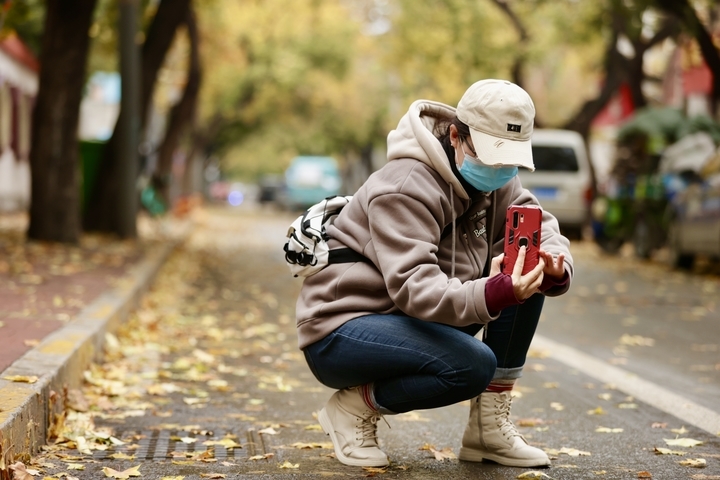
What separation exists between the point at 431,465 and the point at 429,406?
38 centimetres

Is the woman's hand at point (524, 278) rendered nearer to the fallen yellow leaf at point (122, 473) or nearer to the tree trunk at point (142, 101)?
the fallen yellow leaf at point (122, 473)

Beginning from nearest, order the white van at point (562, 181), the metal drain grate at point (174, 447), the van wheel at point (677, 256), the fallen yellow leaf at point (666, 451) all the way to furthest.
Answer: the metal drain grate at point (174, 447), the fallen yellow leaf at point (666, 451), the van wheel at point (677, 256), the white van at point (562, 181)

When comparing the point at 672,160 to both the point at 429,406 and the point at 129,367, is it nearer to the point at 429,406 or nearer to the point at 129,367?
the point at 129,367

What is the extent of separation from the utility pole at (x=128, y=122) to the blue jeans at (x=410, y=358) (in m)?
13.6

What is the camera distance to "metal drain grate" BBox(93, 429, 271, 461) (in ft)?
15.0

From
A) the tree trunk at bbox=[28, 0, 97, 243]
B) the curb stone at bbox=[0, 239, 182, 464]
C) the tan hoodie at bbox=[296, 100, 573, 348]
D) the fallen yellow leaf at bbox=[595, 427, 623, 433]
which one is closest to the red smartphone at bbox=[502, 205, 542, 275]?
the tan hoodie at bbox=[296, 100, 573, 348]

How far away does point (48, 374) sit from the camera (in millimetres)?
5039

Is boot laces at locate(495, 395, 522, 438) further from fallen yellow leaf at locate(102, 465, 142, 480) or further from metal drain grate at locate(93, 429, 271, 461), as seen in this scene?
fallen yellow leaf at locate(102, 465, 142, 480)

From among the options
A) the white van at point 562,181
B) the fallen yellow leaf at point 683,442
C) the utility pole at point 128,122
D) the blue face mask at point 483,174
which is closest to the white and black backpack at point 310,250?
the blue face mask at point 483,174

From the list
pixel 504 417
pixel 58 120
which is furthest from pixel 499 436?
pixel 58 120

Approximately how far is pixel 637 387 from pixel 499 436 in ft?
7.52

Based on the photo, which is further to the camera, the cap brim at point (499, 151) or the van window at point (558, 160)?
the van window at point (558, 160)

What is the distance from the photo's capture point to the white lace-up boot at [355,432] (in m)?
4.32

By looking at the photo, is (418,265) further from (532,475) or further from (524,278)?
(532,475)
